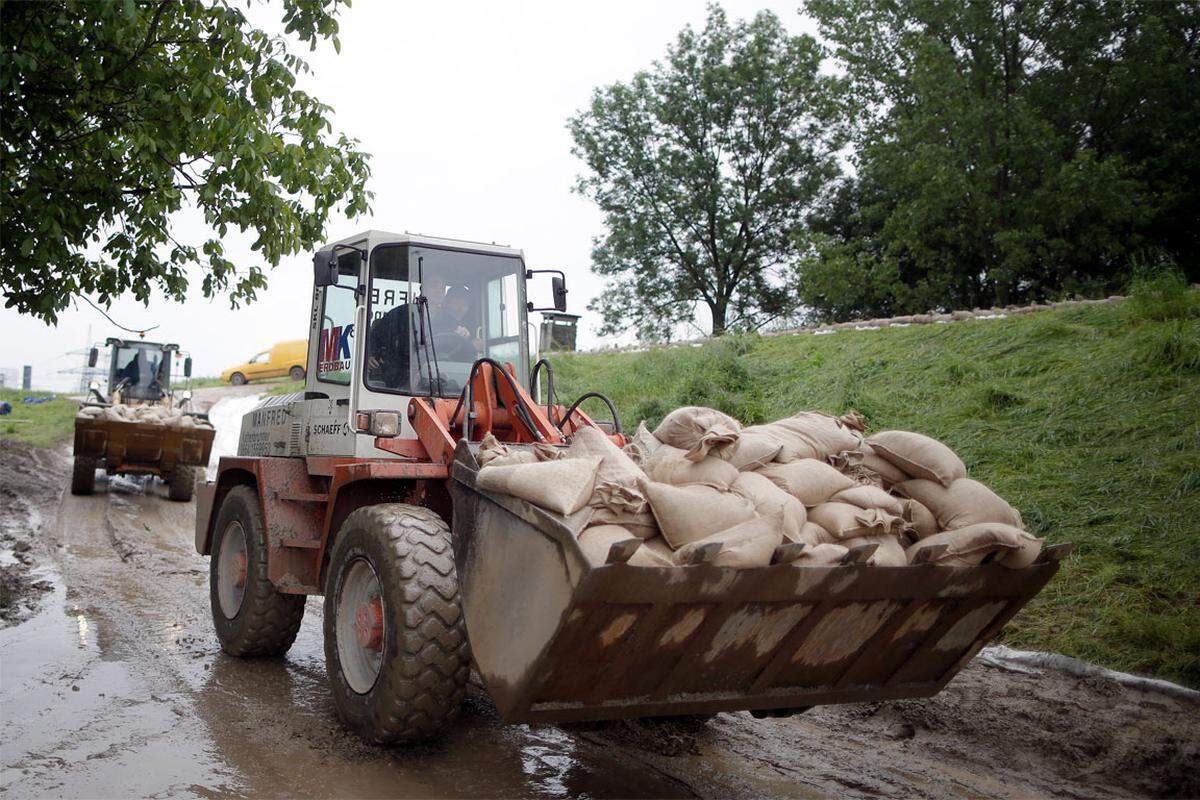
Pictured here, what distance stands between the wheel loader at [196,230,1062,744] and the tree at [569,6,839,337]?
25.6 metres

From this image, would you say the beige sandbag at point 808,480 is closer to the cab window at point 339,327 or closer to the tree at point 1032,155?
the cab window at point 339,327

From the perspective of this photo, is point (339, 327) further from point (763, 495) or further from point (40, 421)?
point (40, 421)

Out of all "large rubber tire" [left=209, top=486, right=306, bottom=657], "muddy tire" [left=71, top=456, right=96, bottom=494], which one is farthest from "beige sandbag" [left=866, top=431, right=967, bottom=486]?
"muddy tire" [left=71, top=456, right=96, bottom=494]

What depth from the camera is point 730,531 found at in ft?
11.8

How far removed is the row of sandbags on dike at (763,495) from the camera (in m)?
3.62

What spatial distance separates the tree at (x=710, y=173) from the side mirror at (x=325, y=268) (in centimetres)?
2589

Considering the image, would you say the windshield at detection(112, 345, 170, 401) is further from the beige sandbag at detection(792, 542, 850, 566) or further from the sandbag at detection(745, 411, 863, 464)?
the beige sandbag at detection(792, 542, 850, 566)

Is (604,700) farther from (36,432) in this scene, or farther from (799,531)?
(36,432)

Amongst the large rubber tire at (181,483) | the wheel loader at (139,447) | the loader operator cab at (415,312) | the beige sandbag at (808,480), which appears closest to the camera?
the beige sandbag at (808,480)

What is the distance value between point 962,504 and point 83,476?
14.4m

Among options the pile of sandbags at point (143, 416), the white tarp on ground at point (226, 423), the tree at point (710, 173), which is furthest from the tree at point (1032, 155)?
the pile of sandbags at point (143, 416)

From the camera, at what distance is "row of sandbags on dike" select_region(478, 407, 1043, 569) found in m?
3.62

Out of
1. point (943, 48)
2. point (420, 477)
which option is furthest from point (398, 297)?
point (943, 48)

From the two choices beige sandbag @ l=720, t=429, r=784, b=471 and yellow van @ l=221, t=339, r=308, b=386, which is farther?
yellow van @ l=221, t=339, r=308, b=386
